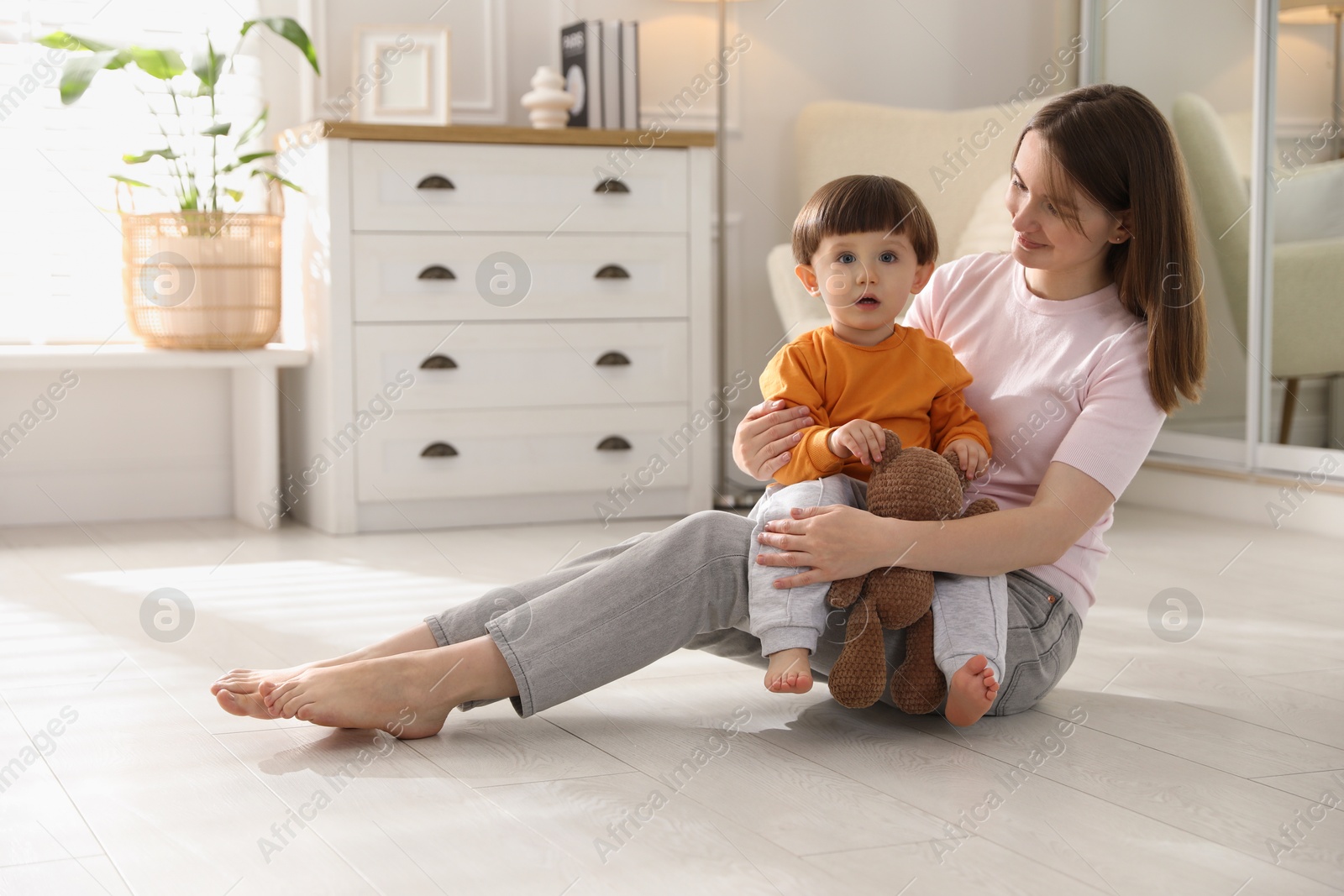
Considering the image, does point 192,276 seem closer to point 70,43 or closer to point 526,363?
point 70,43

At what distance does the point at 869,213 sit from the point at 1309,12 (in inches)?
80.7

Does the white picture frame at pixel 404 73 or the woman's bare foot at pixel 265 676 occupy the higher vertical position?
the white picture frame at pixel 404 73

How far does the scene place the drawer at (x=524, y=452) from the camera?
2.89 meters

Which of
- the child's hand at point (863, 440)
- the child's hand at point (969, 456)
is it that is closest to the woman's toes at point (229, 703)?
the child's hand at point (863, 440)

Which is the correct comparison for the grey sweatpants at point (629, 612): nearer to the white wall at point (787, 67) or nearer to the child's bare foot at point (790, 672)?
the child's bare foot at point (790, 672)

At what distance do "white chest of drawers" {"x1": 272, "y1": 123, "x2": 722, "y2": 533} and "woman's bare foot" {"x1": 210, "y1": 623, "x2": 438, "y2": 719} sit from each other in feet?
5.03

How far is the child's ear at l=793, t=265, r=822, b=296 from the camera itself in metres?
1.41

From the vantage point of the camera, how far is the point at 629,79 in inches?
125

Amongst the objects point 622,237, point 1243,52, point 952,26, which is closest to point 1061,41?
point 952,26

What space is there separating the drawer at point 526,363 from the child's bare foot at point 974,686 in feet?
5.92

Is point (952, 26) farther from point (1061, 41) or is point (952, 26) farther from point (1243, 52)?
point (1243, 52)

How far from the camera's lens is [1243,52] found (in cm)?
306

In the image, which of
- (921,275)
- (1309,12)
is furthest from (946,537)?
(1309,12)

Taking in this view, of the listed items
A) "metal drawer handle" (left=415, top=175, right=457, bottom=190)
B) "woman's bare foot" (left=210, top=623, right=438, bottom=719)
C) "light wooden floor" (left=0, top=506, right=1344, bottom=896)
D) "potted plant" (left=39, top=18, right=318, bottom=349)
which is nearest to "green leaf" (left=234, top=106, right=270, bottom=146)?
"potted plant" (left=39, top=18, right=318, bottom=349)
